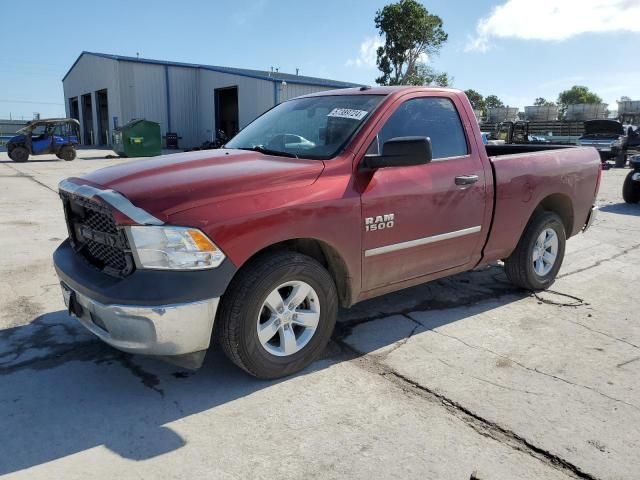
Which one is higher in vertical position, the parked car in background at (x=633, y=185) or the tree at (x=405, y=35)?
the tree at (x=405, y=35)

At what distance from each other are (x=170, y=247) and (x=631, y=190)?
1115 cm

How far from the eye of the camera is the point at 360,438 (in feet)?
8.58

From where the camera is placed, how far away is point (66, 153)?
23000 mm

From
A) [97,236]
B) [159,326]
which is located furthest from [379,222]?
[97,236]

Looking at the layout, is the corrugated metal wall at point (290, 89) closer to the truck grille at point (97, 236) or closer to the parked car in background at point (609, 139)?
the parked car in background at point (609, 139)

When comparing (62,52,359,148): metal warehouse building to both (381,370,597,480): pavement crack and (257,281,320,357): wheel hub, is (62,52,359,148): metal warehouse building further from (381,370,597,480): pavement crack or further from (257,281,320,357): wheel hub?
(381,370,597,480): pavement crack

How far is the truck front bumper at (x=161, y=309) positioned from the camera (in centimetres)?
267

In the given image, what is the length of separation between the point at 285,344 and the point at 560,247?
10.8 ft

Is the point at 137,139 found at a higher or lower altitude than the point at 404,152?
lower

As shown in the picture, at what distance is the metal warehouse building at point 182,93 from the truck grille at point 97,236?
27057 mm

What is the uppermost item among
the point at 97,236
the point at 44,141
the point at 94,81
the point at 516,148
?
the point at 94,81

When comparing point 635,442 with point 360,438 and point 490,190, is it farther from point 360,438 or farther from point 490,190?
point 490,190

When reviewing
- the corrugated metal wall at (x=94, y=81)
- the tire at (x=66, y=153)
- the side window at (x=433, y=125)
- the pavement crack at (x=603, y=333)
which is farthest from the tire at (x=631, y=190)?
the corrugated metal wall at (x=94, y=81)

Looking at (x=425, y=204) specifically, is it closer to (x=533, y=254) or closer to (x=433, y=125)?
(x=433, y=125)
